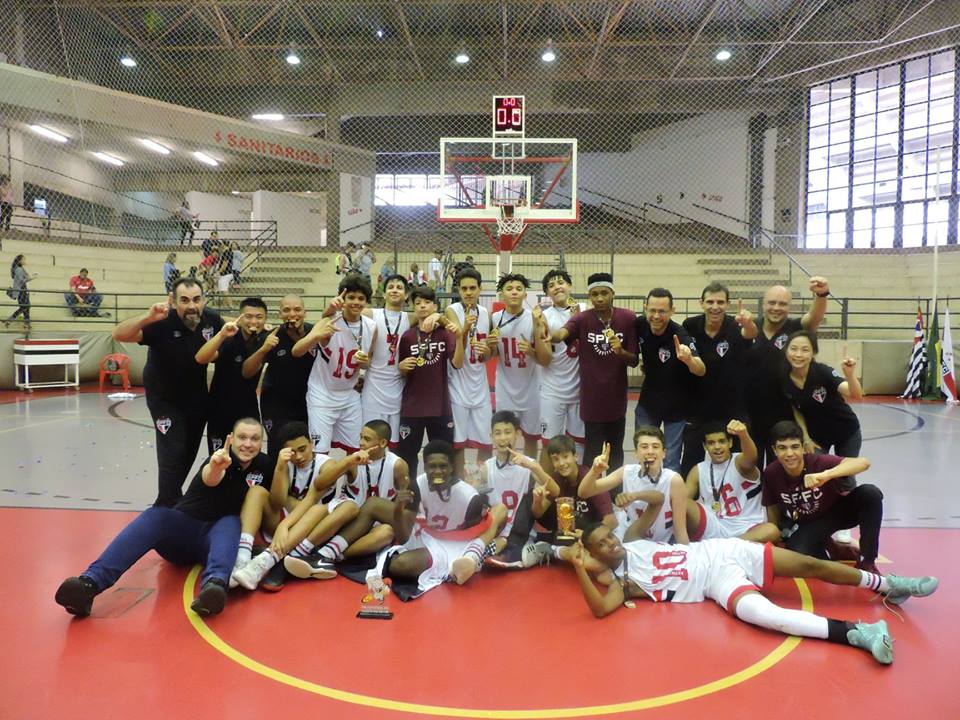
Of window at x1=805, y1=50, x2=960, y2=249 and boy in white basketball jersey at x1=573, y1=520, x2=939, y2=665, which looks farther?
window at x1=805, y1=50, x2=960, y2=249

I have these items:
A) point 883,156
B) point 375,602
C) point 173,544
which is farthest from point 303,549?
point 883,156

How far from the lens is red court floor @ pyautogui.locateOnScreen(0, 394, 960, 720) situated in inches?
117

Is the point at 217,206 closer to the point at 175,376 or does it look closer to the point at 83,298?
the point at 83,298

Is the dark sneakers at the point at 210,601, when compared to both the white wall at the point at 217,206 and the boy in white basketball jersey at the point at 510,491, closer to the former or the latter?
the boy in white basketball jersey at the point at 510,491

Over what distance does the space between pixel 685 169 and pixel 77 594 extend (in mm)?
22952

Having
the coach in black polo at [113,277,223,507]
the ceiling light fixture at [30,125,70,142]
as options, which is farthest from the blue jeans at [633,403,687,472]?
the ceiling light fixture at [30,125,70,142]

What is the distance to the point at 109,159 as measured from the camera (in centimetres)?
2109

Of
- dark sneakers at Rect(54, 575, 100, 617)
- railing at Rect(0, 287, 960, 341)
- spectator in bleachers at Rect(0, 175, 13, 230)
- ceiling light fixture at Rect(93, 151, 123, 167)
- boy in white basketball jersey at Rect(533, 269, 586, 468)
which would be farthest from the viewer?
ceiling light fixture at Rect(93, 151, 123, 167)

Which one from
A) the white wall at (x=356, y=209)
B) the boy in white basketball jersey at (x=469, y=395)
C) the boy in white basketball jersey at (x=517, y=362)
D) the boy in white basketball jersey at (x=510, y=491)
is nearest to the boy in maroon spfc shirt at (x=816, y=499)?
the boy in white basketball jersey at (x=510, y=491)

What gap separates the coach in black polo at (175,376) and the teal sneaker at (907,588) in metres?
4.57

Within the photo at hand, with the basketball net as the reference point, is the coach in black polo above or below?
below

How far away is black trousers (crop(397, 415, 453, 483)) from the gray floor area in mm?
2436

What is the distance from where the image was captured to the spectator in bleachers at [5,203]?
55.5ft

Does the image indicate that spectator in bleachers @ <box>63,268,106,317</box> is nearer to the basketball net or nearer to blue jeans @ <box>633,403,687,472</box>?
the basketball net
